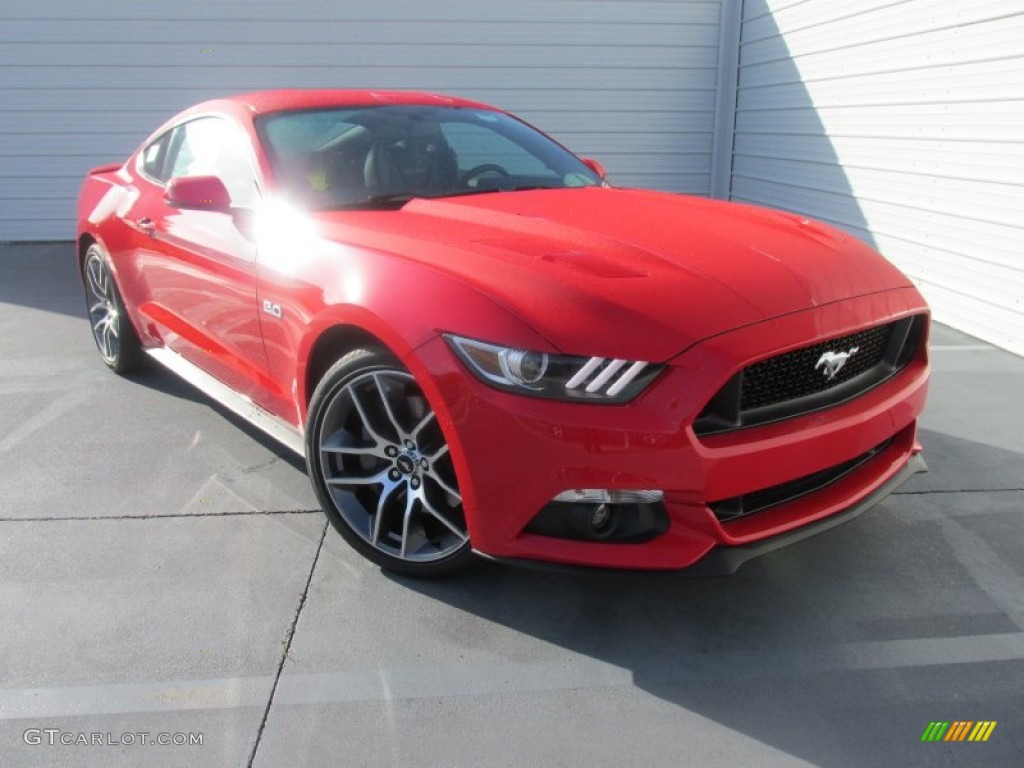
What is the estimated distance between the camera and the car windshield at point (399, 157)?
3.14 metres

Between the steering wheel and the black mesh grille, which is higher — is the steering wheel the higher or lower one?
the higher one

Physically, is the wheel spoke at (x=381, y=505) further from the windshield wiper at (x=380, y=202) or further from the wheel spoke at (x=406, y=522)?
the windshield wiper at (x=380, y=202)

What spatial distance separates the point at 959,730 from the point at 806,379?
95 cm

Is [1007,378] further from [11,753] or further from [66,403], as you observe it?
[66,403]

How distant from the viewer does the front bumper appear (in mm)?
2031

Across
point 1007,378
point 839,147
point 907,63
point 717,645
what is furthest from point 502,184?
point 839,147

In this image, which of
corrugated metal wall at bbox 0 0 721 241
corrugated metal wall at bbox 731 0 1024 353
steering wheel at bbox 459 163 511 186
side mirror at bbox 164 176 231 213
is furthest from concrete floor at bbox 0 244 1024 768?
corrugated metal wall at bbox 0 0 721 241

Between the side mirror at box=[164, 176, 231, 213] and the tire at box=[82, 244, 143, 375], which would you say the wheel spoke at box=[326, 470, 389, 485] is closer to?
the side mirror at box=[164, 176, 231, 213]

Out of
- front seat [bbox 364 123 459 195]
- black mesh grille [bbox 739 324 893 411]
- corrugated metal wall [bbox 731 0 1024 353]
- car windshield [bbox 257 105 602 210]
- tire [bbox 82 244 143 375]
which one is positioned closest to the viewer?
black mesh grille [bbox 739 324 893 411]

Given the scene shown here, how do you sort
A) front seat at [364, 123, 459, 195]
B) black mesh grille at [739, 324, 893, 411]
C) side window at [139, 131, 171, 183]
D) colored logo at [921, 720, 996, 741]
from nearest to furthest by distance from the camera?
colored logo at [921, 720, 996, 741]
black mesh grille at [739, 324, 893, 411]
front seat at [364, 123, 459, 195]
side window at [139, 131, 171, 183]

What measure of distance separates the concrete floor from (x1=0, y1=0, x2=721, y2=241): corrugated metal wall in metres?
6.64

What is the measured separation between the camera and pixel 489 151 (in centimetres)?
372

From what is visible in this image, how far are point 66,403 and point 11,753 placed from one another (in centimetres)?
278

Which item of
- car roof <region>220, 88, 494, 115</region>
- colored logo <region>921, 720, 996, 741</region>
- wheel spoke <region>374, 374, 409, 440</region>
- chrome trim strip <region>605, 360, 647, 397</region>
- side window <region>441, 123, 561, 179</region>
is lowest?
colored logo <region>921, 720, 996, 741</region>
